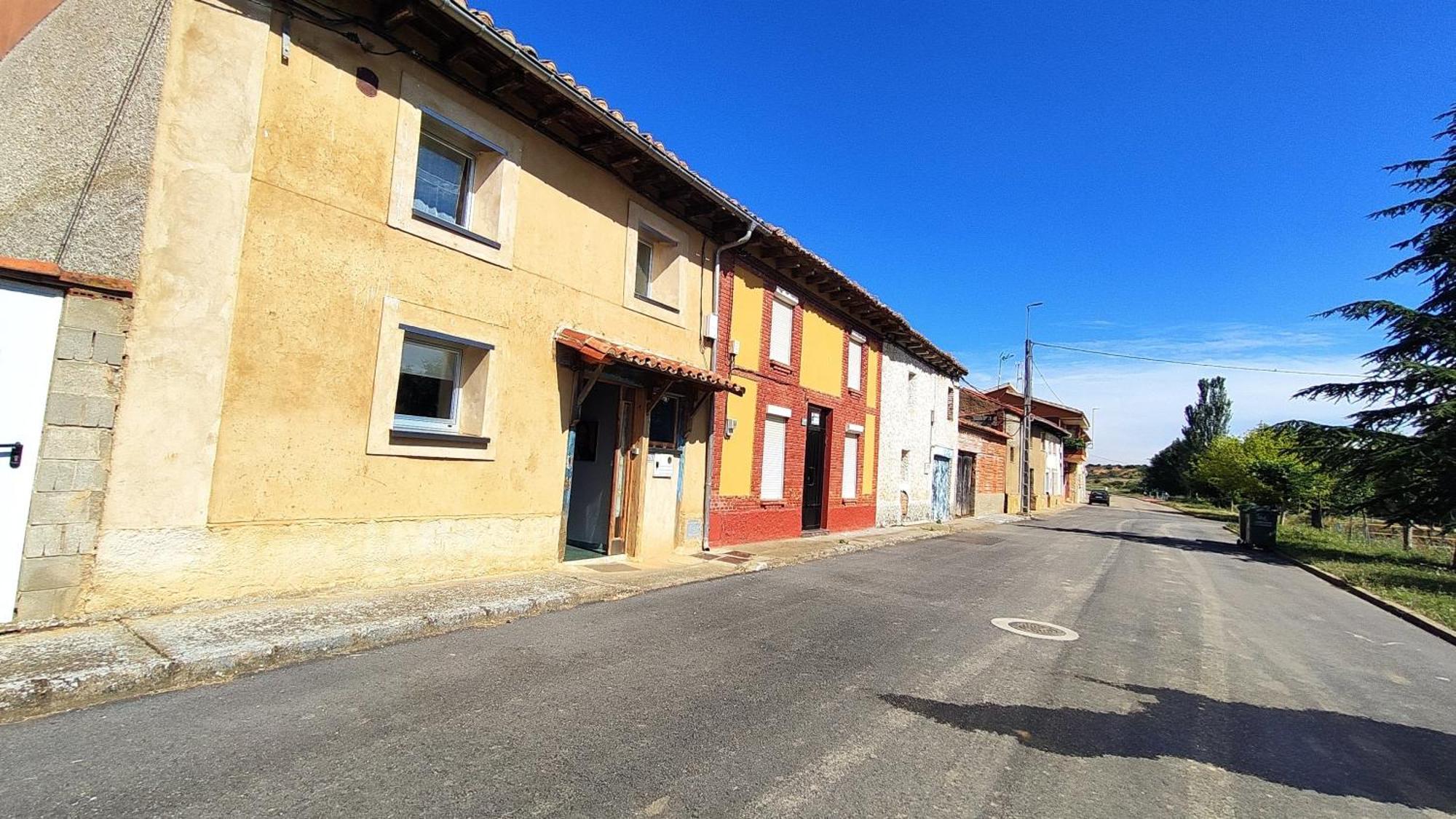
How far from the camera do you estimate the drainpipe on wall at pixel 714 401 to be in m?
11.2

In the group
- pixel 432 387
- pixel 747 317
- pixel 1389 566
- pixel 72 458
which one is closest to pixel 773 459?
pixel 747 317

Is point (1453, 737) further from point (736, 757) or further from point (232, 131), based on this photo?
point (232, 131)

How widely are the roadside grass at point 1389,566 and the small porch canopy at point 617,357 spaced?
10480 millimetres

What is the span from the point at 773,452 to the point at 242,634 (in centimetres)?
1003

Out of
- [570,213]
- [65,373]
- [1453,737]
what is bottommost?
[1453,737]

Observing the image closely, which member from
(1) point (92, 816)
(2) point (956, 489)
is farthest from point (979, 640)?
(2) point (956, 489)

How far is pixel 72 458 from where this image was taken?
4.71 meters

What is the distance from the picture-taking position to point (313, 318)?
5996 millimetres

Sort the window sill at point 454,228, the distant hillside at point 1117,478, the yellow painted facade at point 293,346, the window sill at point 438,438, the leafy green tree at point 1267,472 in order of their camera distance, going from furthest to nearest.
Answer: the distant hillside at point 1117,478 → the leafy green tree at point 1267,472 → the window sill at point 454,228 → the window sill at point 438,438 → the yellow painted facade at point 293,346

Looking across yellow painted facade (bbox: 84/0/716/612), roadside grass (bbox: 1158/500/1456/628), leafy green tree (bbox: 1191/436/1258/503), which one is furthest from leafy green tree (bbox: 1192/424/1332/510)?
yellow painted facade (bbox: 84/0/716/612)

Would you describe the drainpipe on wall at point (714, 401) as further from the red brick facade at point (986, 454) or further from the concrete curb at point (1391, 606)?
the red brick facade at point (986, 454)

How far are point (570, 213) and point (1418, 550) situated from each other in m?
26.8

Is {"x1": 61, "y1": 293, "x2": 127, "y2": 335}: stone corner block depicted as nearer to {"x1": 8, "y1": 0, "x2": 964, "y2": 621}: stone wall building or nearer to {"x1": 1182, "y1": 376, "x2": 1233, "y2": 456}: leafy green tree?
{"x1": 8, "y1": 0, "x2": 964, "y2": 621}: stone wall building

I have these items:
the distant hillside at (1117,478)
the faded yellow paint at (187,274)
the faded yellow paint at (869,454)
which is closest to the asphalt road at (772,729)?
the faded yellow paint at (187,274)
